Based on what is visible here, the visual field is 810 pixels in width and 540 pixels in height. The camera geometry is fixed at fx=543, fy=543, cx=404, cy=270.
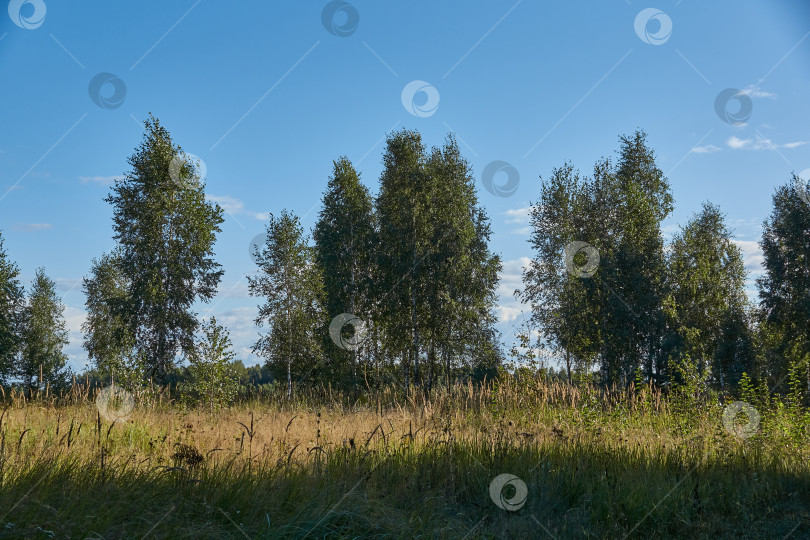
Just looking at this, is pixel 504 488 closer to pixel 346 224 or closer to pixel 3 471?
pixel 3 471

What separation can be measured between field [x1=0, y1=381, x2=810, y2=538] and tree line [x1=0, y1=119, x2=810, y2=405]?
427 inches

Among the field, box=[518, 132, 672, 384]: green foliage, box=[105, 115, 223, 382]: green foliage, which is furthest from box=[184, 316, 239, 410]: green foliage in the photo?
Answer: box=[518, 132, 672, 384]: green foliage

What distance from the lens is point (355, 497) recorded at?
15.7ft

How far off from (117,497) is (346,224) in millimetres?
23088

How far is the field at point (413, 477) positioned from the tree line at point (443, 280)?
1085cm

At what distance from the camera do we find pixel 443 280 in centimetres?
2180

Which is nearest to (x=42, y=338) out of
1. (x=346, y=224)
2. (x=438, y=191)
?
(x=346, y=224)

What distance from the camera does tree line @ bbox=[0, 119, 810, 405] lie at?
2202 cm

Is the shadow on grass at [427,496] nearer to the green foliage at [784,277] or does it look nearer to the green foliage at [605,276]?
the green foliage at [605,276]

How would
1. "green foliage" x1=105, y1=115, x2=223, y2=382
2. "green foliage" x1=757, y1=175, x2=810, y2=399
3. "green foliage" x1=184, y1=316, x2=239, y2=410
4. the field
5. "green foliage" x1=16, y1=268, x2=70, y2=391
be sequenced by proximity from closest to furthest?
the field → "green foliage" x1=184, y1=316, x2=239, y2=410 → "green foliage" x1=105, y1=115, x2=223, y2=382 → "green foliage" x1=757, y1=175, x2=810, y2=399 → "green foliage" x1=16, y1=268, x2=70, y2=391

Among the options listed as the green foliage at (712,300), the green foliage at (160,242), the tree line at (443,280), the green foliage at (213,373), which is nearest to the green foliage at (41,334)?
the tree line at (443,280)

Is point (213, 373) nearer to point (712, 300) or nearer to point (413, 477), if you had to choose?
point (413, 477)

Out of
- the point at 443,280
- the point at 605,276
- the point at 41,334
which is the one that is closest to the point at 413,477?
the point at 443,280

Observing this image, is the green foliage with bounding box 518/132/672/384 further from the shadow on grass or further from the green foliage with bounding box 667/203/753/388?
the shadow on grass
